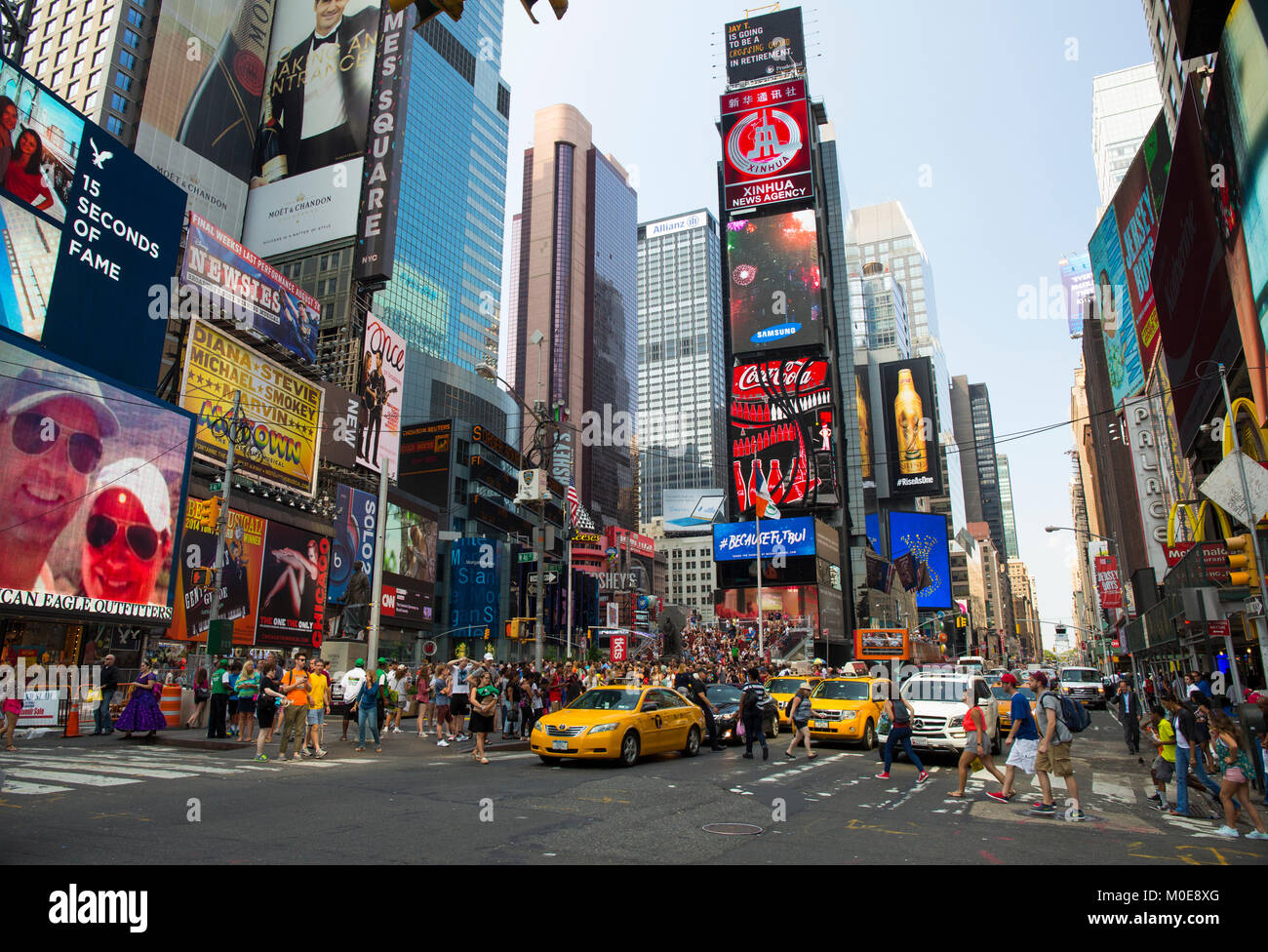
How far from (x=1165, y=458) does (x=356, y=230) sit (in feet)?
174

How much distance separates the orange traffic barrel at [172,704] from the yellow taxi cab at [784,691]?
16.3 metres

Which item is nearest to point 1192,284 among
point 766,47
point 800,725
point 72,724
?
point 800,725

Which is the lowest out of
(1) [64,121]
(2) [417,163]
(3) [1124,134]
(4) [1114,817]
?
(4) [1114,817]

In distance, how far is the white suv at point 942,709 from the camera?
16578 mm

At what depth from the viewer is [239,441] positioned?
121 ft

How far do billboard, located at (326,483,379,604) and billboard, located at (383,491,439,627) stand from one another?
420 centimetres

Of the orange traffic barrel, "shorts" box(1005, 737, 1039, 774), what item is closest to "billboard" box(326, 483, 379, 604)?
the orange traffic barrel

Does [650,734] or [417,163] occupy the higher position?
[417,163]

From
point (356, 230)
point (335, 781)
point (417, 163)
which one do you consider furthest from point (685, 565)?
point (335, 781)

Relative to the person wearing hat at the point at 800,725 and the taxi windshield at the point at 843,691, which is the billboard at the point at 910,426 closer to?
the taxi windshield at the point at 843,691

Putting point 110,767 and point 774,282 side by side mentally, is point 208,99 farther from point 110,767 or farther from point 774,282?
point 110,767

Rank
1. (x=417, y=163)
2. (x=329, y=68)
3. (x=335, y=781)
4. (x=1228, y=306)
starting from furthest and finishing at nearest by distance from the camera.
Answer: (x=417, y=163) < (x=329, y=68) < (x=1228, y=306) < (x=335, y=781)

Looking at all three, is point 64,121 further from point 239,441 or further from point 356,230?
point 356,230

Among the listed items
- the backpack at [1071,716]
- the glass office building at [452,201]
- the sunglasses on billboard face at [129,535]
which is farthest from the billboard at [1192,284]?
the glass office building at [452,201]
